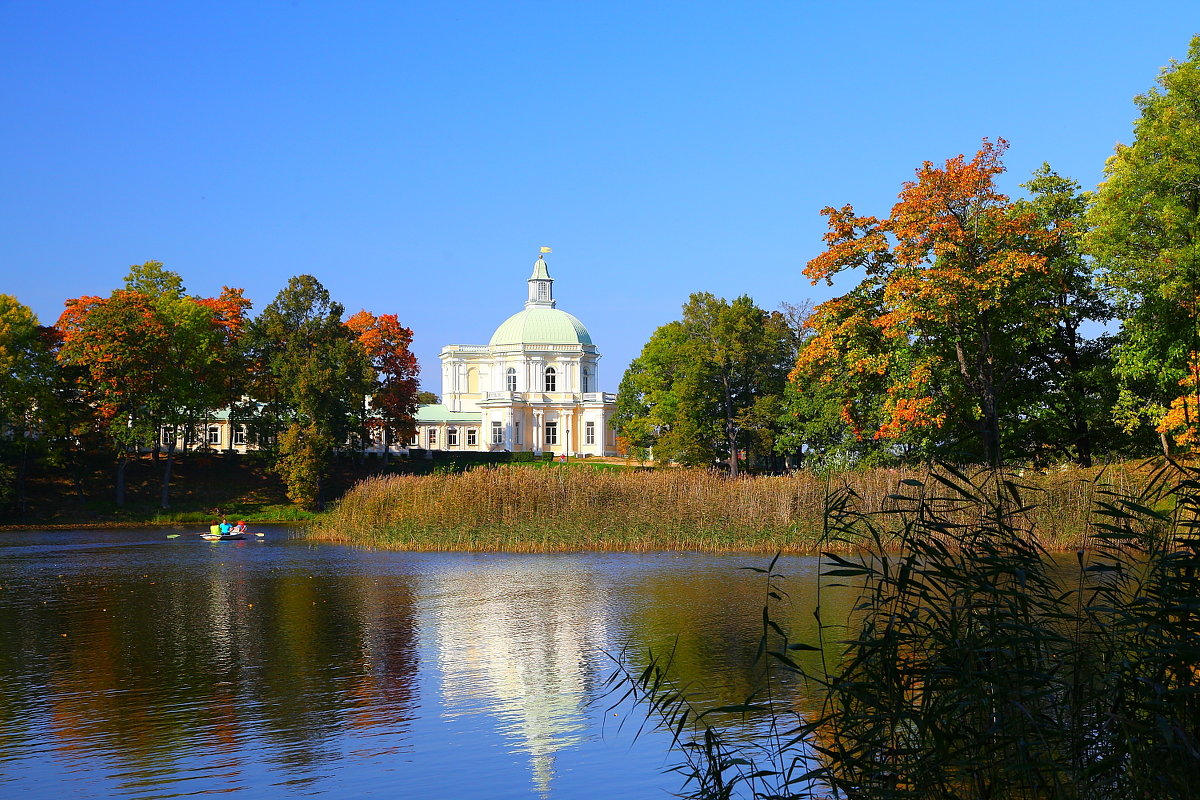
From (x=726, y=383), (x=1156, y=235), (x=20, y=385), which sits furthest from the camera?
(x=726, y=383)

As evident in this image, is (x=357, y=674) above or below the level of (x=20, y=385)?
below

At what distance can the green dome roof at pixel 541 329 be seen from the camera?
10669 centimetres

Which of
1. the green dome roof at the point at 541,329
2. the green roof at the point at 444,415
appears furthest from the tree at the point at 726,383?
the green dome roof at the point at 541,329

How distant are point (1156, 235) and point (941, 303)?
16.9ft

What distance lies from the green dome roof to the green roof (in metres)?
8.44

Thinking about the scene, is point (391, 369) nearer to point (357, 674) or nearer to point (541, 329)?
point (541, 329)

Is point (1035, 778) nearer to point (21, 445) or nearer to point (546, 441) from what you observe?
point (21, 445)

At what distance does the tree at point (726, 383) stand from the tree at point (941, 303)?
16916 millimetres

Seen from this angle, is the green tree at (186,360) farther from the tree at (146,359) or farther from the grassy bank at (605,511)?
the grassy bank at (605,511)

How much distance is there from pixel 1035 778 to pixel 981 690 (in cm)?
92

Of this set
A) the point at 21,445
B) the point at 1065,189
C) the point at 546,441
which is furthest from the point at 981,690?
the point at 546,441

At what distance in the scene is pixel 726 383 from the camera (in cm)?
5184

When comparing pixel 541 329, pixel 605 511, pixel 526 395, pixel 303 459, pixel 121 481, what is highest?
pixel 541 329

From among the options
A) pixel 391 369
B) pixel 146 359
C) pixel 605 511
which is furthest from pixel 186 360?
pixel 605 511
